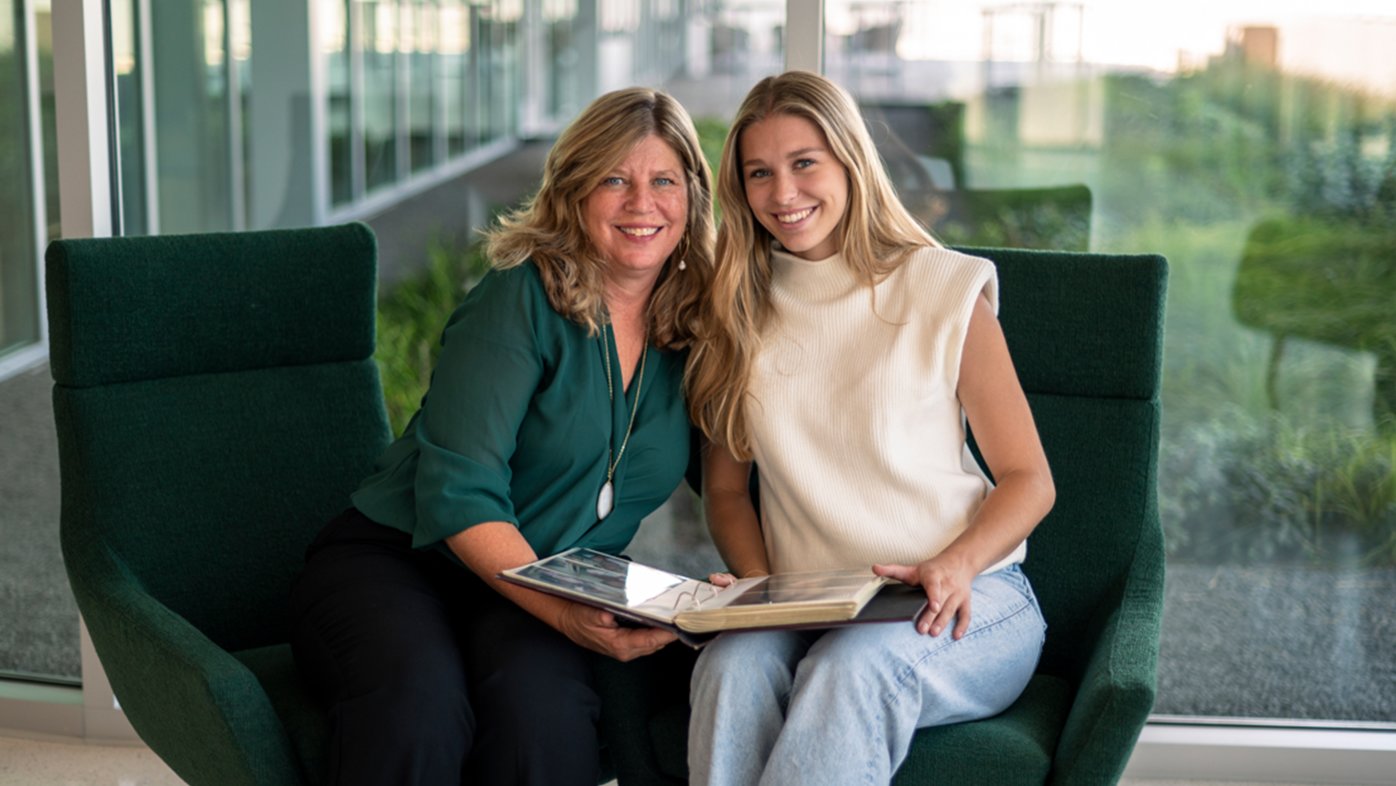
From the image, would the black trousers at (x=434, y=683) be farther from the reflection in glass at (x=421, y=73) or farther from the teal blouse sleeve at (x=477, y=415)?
the reflection in glass at (x=421, y=73)

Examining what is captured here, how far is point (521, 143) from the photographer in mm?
2955

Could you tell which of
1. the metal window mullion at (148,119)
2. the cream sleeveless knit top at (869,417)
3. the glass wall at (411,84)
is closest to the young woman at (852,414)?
the cream sleeveless knit top at (869,417)

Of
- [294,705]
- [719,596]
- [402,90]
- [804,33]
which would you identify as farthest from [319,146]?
[719,596]

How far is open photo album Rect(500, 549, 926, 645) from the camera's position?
5.23 feet

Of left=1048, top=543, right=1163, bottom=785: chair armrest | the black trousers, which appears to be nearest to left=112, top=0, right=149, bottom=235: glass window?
the black trousers

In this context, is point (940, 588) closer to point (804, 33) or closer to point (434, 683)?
point (434, 683)

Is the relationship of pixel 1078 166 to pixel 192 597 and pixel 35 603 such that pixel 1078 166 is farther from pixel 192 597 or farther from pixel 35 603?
pixel 35 603

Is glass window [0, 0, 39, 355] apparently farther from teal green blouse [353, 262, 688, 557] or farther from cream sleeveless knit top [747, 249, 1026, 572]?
cream sleeveless knit top [747, 249, 1026, 572]

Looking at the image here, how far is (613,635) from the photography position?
5.78ft

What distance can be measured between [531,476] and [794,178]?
573 mm

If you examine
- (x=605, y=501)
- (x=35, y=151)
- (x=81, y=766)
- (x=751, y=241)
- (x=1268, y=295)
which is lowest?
(x=81, y=766)

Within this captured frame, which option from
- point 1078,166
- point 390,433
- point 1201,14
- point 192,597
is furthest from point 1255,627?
point 192,597

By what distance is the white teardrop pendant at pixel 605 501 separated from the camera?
1988 mm

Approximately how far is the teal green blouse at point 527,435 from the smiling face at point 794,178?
27 centimetres
